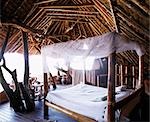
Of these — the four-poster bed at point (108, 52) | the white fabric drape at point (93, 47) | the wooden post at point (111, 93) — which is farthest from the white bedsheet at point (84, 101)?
the white fabric drape at point (93, 47)

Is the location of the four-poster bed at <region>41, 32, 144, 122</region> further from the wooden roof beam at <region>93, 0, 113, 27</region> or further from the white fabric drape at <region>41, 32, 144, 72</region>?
the wooden roof beam at <region>93, 0, 113, 27</region>

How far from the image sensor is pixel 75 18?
22.5 ft

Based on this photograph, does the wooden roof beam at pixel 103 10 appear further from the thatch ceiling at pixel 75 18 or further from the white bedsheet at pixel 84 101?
the white bedsheet at pixel 84 101

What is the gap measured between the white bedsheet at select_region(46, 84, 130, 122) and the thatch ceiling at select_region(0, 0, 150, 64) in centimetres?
155

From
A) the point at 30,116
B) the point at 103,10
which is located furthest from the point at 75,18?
the point at 30,116

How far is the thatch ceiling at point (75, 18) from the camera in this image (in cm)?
436

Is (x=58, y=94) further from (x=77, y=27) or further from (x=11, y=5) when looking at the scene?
(x=77, y=27)

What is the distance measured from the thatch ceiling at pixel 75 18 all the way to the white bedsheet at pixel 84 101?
155 cm

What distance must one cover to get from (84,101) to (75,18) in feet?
10.8

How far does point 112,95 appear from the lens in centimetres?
353

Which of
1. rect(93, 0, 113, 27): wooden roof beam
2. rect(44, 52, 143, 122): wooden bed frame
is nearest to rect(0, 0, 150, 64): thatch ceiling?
rect(93, 0, 113, 27): wooden roof beam

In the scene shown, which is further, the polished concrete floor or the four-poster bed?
the polished concrete floor

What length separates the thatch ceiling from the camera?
4.36m

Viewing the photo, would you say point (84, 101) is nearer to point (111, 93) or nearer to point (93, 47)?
point (111, 93)
